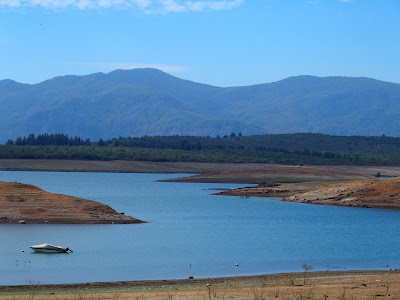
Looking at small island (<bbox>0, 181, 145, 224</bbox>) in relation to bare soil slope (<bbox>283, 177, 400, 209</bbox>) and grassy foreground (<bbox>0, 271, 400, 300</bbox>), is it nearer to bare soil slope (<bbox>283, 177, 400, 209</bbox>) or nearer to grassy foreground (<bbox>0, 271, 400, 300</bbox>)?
grassy foreground (<bbox>0, 271, 400, 300</bbox>)

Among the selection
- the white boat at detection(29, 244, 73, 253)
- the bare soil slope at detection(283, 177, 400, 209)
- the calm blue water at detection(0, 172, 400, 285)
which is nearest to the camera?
the calm blue water at detection(0, 172, 400, 285)

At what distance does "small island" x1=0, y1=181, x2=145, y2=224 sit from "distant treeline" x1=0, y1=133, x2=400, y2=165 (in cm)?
7584

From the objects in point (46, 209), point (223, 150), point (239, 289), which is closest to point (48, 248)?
point (46, 209)

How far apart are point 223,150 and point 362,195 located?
282 ft

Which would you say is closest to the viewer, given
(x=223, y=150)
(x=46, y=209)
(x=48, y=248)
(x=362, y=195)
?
(x=48, y=248)

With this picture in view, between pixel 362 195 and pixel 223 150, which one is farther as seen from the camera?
pixel 223 150

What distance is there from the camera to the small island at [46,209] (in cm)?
3716

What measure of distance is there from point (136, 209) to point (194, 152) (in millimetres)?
84589

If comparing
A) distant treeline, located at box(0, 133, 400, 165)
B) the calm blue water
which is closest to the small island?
the calm blue water

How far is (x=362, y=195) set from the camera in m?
56.3

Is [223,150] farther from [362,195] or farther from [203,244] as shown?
[203,244]

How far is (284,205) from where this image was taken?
186 ft

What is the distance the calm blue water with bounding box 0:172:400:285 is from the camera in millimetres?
25672

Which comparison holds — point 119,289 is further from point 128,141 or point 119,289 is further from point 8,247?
point 128,141
